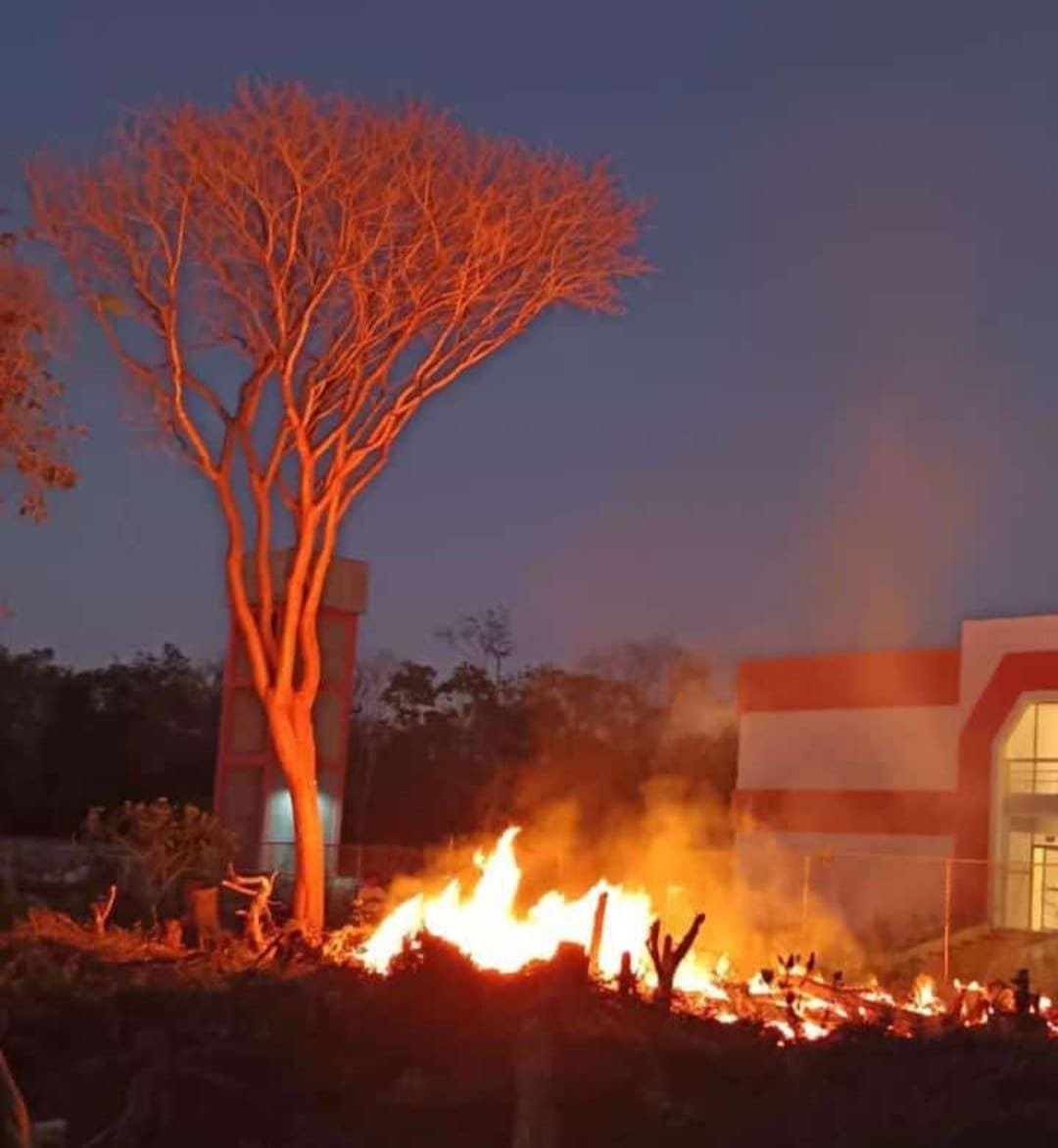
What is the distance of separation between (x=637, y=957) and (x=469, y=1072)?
7.78 metres

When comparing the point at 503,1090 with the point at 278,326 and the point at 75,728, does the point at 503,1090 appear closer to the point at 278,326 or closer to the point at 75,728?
the point at 278,326

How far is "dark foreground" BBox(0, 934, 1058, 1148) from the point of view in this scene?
12.1 metres

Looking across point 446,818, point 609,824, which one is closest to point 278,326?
point 609,824

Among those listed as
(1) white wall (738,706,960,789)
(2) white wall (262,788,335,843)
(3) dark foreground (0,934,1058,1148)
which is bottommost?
(3) dark foreground (0,934,1058,1148)

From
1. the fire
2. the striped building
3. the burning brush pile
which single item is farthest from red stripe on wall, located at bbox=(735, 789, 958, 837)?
the fire

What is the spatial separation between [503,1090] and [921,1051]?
3.52 metres

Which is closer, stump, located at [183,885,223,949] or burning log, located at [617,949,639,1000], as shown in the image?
burning log, located at [617,949,639,1000]

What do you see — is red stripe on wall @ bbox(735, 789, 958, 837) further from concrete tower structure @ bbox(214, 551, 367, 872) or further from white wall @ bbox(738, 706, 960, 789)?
concrete tower structure @ bbox(214, 551, 367, 872)

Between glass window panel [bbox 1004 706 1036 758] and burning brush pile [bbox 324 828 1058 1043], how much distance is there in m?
15.0

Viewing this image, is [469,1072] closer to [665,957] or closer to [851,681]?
[665,957]

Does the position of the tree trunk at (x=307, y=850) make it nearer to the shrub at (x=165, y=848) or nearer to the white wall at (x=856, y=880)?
the shrub at (x=165, y=848)

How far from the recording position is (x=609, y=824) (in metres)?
49.2

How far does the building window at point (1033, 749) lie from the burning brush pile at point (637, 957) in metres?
14.7

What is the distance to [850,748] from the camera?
40844mm
